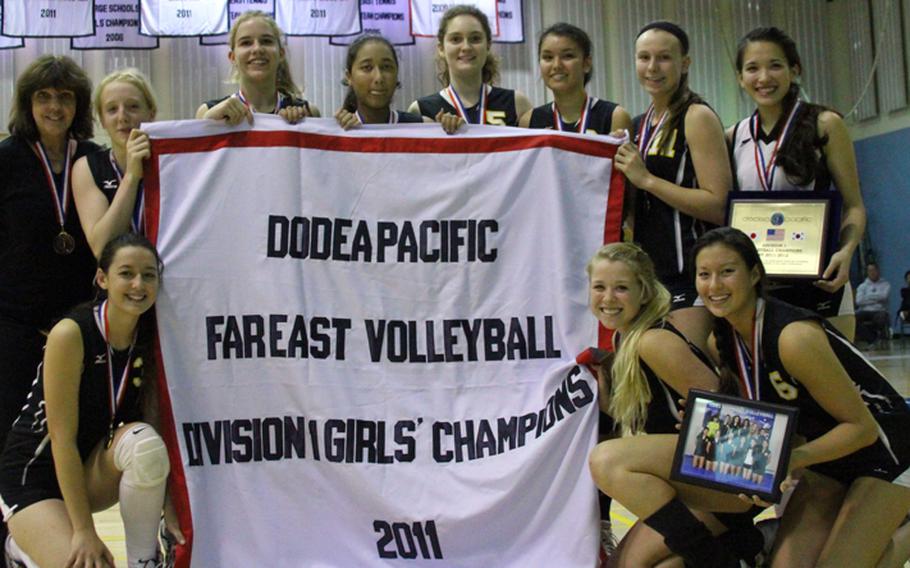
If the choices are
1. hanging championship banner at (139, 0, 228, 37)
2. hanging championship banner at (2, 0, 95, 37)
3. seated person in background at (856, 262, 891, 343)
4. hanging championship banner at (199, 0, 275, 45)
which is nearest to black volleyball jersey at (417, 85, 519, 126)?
hanging championship banner at (199, 0, 275, 45)

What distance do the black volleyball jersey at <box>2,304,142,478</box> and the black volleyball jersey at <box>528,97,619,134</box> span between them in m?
1.82

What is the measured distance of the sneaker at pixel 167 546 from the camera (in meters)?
3.03

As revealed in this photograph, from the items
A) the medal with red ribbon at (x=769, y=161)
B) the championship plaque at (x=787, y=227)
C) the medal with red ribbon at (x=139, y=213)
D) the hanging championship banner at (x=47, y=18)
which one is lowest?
the championship plaque at (x=787, y=227)

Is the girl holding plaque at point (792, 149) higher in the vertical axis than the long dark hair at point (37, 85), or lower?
lower

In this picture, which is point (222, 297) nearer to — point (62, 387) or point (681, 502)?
point (62, 387)

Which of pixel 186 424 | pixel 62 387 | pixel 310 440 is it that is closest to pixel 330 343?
pixel 310 440

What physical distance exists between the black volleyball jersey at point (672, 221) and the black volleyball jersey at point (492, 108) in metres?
0.72

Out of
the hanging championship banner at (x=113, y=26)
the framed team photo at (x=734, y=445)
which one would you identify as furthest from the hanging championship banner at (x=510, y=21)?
the framed team photo at (x=734, y=445)

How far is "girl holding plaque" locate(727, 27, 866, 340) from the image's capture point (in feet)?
10.5

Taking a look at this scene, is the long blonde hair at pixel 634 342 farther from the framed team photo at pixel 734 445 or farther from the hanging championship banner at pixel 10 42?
the hanging championship banner at pixel 10 42

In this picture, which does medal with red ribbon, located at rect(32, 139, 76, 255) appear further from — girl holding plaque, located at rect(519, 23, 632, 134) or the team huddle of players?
girl holding plaque, located at rect(519, 23, 632, 134)

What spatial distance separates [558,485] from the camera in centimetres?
308

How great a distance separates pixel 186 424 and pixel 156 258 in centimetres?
58

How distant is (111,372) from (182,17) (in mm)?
9232
